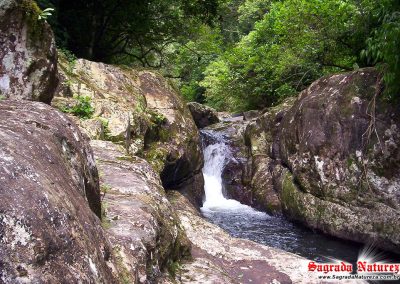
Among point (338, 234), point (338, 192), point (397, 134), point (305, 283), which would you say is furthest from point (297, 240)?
point (305, 283)

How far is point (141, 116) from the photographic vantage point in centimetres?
808

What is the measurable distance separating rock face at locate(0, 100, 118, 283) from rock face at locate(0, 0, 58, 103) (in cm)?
187

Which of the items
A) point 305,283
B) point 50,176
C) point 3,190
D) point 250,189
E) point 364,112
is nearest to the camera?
point 3,190

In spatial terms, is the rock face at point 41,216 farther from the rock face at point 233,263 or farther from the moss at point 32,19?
the moss at point 32,19

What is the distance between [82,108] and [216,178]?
688 cm

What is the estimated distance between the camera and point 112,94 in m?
8.09

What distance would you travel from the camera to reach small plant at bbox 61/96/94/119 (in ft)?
21.5

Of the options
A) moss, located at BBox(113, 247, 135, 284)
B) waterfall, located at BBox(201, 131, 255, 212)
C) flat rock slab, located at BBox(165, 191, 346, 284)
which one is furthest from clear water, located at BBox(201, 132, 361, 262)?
moss, located at BBox(113, 247, 135, 284)

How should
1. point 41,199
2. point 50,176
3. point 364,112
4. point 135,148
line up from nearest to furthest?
point 41,199 < point 50,176 < point 135,148 < point 364,112

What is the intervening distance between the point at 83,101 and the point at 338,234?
5.87 meters

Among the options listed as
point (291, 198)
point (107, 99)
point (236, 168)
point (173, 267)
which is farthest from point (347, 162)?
point (173, 267)

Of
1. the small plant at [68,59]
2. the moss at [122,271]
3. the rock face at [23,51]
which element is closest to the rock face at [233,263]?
the moss at [122,271]

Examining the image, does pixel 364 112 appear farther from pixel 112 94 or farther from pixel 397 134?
pixel 112 94

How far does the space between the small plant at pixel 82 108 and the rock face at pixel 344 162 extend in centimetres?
512
